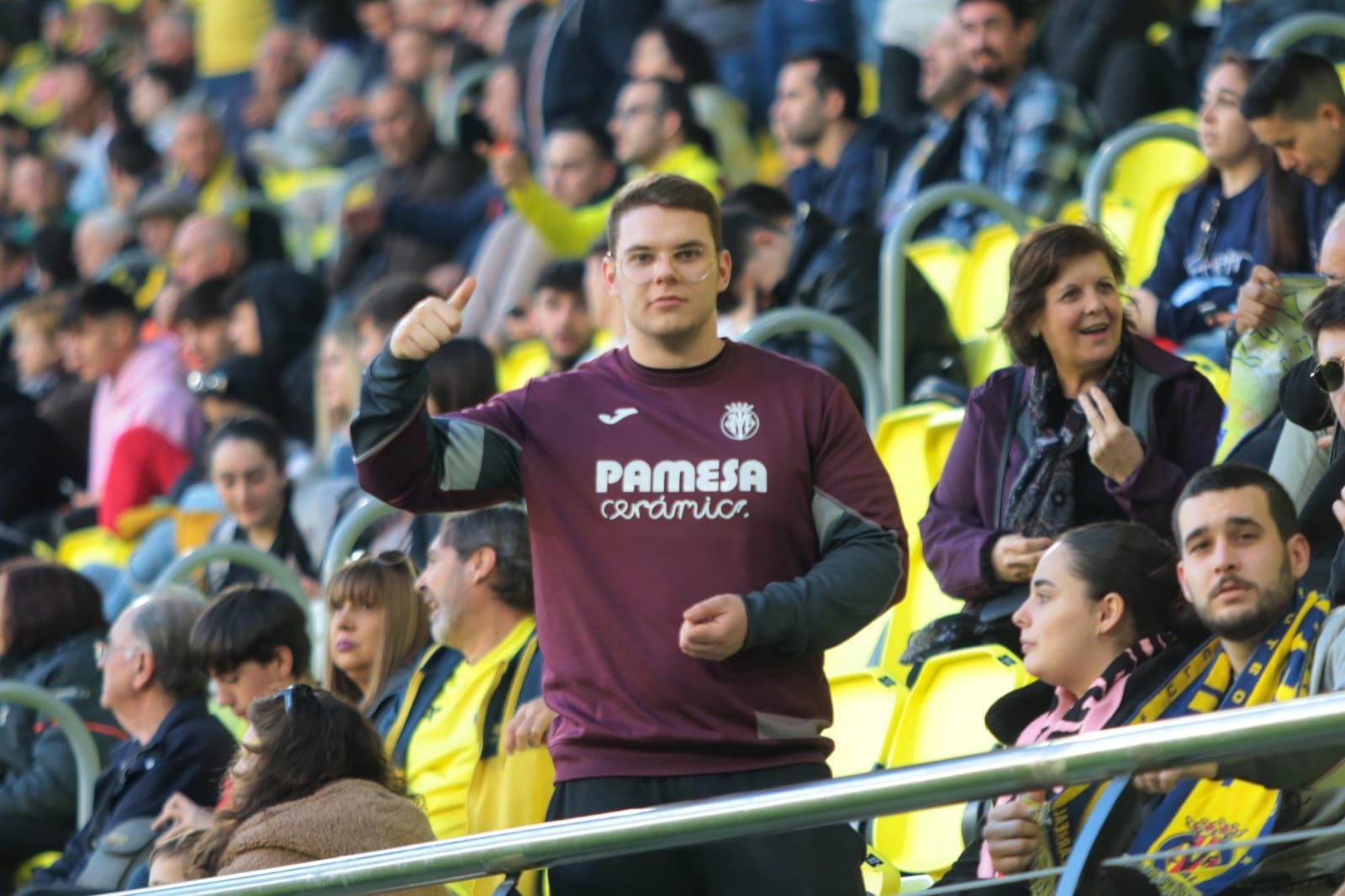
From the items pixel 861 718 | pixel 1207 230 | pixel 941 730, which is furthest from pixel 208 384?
pixel 941 730

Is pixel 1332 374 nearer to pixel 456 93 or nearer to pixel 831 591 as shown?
pixel 831 591

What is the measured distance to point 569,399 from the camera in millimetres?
3611

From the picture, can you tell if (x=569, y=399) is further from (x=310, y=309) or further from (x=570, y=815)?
(x=310, y=309)

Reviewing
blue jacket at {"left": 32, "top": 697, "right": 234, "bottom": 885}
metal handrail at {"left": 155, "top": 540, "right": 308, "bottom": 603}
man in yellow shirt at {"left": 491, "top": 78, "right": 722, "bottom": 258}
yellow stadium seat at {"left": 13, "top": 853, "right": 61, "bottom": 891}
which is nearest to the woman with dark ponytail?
blue jacket at {"left": 32, "top": 697, "right": 234, "bottom": 885}

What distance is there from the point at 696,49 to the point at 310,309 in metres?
1.78

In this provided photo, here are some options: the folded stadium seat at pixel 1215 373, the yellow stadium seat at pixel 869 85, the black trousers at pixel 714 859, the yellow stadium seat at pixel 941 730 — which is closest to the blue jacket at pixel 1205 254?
the folded stadium seat at pixel 1215 373

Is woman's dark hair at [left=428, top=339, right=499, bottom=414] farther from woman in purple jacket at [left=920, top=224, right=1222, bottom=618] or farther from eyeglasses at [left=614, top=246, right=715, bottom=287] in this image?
eyeglasses at [left=614, top=246, right=715, bottom=287]

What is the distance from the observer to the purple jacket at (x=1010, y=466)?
4.20m

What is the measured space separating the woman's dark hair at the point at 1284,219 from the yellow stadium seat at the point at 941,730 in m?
1.31

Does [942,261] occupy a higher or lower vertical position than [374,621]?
higher

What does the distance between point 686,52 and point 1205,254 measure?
11.4 ft

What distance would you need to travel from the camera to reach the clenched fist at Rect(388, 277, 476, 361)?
11.1 ft

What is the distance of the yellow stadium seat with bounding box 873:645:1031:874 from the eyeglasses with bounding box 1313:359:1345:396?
2.63 feet

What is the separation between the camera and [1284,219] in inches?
203
